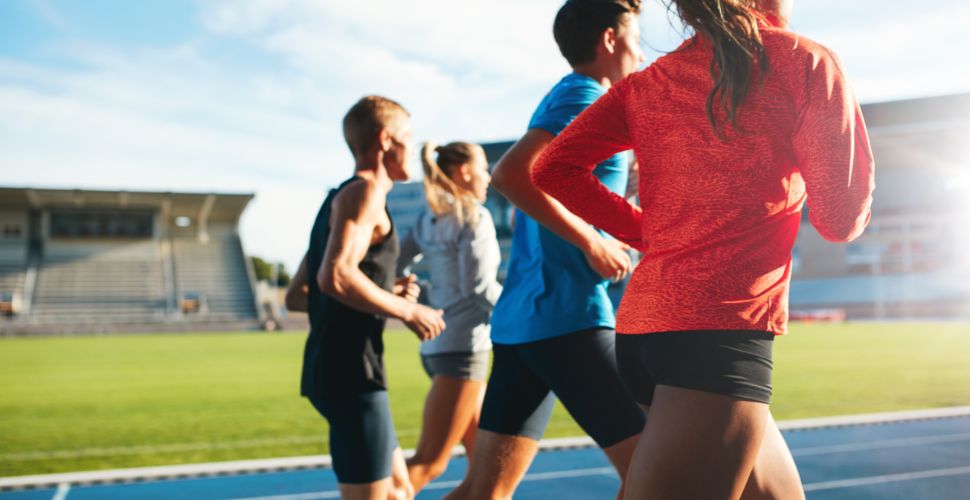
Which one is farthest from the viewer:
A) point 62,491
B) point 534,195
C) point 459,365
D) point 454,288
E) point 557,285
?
point 62,491

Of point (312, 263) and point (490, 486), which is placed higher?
point (312, 263)

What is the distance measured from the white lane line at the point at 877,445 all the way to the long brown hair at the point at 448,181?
3.07 metres

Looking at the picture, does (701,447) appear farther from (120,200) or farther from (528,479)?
(120,200)

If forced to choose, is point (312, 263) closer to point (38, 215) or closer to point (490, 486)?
point (490, 486)

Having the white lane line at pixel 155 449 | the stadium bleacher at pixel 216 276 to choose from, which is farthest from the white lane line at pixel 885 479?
the stadium bleacher at pixel 216 276

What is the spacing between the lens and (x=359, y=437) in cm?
241

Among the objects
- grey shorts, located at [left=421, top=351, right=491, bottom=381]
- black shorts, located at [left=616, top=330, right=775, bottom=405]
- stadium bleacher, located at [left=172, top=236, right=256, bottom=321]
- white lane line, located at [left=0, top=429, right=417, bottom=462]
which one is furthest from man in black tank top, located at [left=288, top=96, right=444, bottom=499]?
stadium bleacher, located at [left=172, top=236, right=256, bottom=321]

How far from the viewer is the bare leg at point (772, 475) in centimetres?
153

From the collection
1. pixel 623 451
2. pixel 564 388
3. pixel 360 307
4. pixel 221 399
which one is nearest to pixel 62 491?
pixel 360 307

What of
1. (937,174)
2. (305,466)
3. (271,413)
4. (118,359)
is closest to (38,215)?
(118,359)

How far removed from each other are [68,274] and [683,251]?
48975 millimetres

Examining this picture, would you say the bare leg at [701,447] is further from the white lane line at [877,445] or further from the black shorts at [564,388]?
the white lane line at [877,445]

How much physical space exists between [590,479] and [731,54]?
12.6ft

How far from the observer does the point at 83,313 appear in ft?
137
